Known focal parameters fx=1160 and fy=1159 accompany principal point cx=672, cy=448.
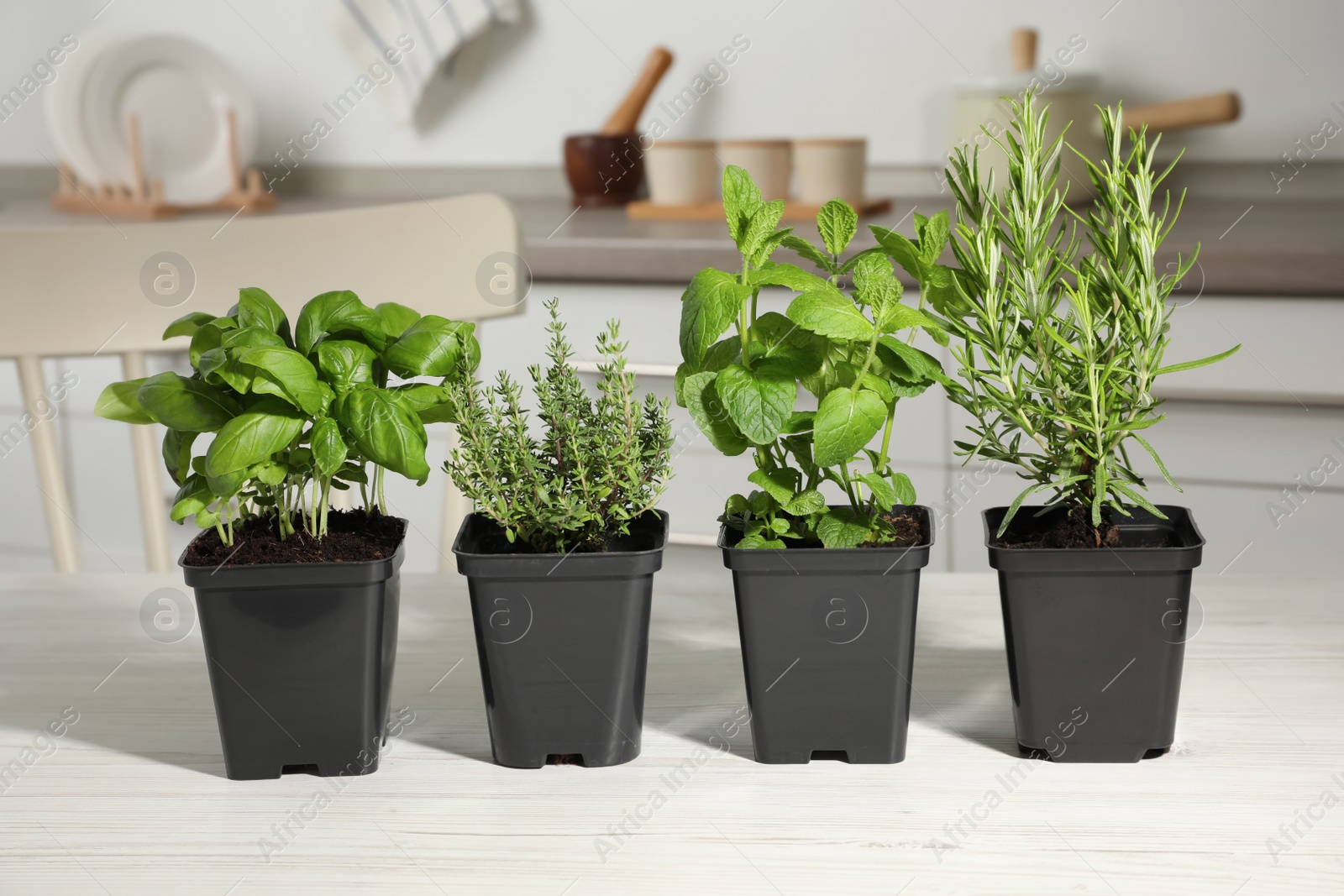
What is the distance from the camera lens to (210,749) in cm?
70

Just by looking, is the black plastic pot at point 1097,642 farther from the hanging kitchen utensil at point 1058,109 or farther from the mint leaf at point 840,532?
the hanging kitchen utensil at point 1058,109

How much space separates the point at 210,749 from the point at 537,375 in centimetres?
31

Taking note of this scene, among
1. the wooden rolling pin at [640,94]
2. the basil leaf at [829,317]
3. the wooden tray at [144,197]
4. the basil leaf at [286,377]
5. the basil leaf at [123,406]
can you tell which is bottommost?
the basil leaf at [123,406]

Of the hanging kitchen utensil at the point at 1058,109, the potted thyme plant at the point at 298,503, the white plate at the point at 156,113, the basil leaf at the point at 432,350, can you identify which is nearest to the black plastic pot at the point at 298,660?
the potted thyme plant at the point at 298,503

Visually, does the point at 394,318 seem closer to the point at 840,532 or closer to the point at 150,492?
the point at 840,532

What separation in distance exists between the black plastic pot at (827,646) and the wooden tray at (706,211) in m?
1.57

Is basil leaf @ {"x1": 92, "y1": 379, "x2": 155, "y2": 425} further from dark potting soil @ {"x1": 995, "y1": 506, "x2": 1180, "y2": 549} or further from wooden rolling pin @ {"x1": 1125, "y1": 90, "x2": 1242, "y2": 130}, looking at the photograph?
wooden rolling pin @ {"x1": 1125, "y1": 90, "x2": 1242, "y2": 130}

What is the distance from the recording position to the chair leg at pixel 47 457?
1.17 metres

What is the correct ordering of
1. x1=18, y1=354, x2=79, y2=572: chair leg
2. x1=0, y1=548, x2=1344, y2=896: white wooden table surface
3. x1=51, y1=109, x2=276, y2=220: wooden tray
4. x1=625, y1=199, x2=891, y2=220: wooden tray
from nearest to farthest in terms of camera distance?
x1=0, y1=548, x2=1344, y2=896: white wooden table surface
x1=18, y1=354, x2=79, y2=572: chair leg
x1=625, y1=199, x2=891, y2=220: wooden tray
x1=51, y1=109, x2=276, y2=220: wooden tray

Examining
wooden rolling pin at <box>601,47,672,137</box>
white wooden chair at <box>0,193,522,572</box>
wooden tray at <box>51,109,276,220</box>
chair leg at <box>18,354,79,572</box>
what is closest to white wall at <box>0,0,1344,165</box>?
wooden rolling pin at <box>601,47,672,137</box>

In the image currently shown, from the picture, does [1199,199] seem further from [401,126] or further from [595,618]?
[595,618]

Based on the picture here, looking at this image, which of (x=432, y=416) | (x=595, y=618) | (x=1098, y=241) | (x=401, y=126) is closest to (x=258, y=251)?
(x=432, y=416)

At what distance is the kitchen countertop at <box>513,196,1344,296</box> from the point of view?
1.66 meters

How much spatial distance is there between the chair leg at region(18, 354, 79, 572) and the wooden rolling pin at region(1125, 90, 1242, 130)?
1756 mm
